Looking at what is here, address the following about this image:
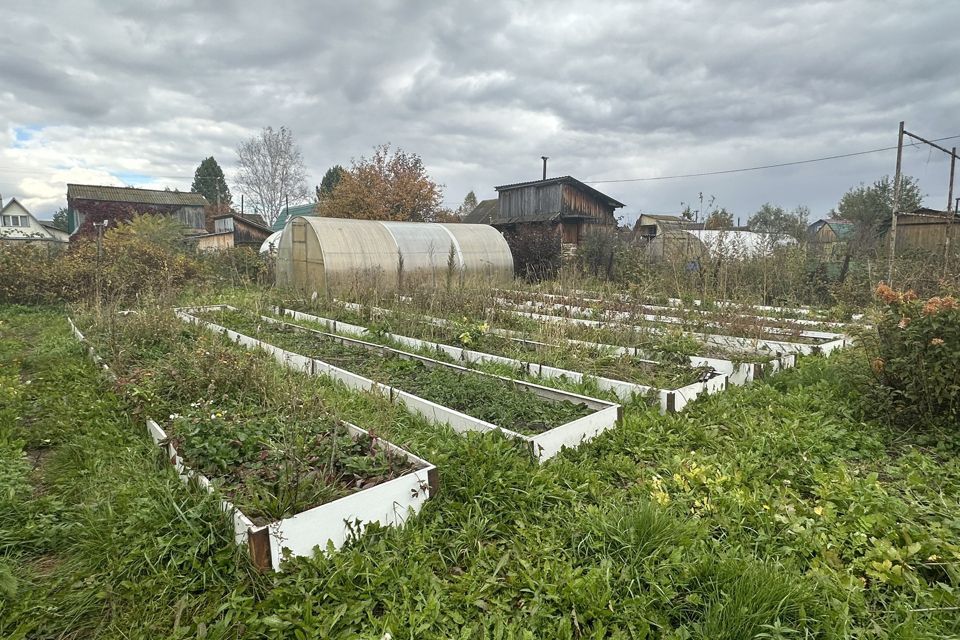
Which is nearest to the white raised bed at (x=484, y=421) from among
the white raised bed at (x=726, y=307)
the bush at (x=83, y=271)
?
the white raised bed at (x=726, y=307)

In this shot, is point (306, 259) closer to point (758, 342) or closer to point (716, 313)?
point (716, 313)

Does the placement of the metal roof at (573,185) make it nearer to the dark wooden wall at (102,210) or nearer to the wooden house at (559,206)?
the wooden house at (559,206)

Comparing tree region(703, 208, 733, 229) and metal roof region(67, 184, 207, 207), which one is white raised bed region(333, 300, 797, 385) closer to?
tree region(703, 208, 733, 229)

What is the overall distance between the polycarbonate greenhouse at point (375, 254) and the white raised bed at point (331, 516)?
8.01 meters

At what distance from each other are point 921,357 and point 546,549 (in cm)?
356

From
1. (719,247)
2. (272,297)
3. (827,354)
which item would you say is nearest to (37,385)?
(272,297)

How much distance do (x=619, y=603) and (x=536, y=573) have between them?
0.42 meters

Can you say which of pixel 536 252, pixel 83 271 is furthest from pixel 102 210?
pixel 536 252

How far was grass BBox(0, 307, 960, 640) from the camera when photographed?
225cm

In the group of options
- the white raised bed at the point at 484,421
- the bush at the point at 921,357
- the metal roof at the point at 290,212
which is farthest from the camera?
the metal roof at the point at 290,212

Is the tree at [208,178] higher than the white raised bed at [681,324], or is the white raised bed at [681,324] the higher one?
the tree at [208,178]

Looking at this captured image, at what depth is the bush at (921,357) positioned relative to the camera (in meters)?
3.95

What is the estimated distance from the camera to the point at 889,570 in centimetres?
246

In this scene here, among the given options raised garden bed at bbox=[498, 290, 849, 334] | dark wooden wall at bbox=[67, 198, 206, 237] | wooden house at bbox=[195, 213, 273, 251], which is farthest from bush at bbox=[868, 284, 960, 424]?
dark wooden wall at bbox=[67, 198, 206, 237]
